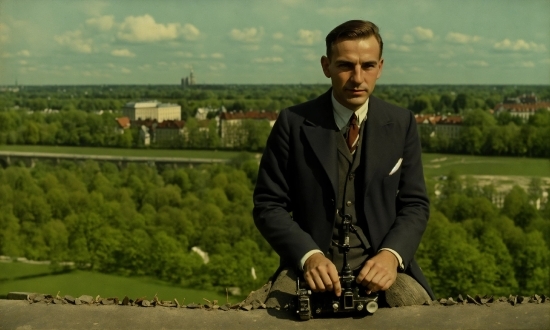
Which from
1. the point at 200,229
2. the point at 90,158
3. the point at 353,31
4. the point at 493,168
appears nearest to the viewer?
the point at 353,31

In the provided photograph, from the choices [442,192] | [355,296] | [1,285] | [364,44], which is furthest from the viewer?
[442,192]

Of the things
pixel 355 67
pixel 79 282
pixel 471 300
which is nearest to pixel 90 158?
pixel 79 282

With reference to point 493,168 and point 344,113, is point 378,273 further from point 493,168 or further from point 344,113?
point 493,168

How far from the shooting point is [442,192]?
216 feet

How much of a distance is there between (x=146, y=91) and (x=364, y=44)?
330 feet

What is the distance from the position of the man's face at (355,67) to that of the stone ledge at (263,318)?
0.75 m

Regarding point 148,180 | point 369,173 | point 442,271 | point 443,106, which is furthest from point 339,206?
point 443,106

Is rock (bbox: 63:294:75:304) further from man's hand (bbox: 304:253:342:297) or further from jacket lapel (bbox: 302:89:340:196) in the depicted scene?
jacket lapel (bbox: 302:89:340:196)

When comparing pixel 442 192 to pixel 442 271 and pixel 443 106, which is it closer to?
pixel 442 271

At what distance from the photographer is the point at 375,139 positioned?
304 cm

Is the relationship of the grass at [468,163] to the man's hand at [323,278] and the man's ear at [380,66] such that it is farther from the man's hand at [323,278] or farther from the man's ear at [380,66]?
the man's hand at [323,278]

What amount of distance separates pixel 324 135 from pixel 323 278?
1.85 ft

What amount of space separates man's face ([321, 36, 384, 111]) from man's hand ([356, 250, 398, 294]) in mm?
553

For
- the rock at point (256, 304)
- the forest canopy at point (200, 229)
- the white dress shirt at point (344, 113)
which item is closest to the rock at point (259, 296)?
the rock at point (256, 304)
